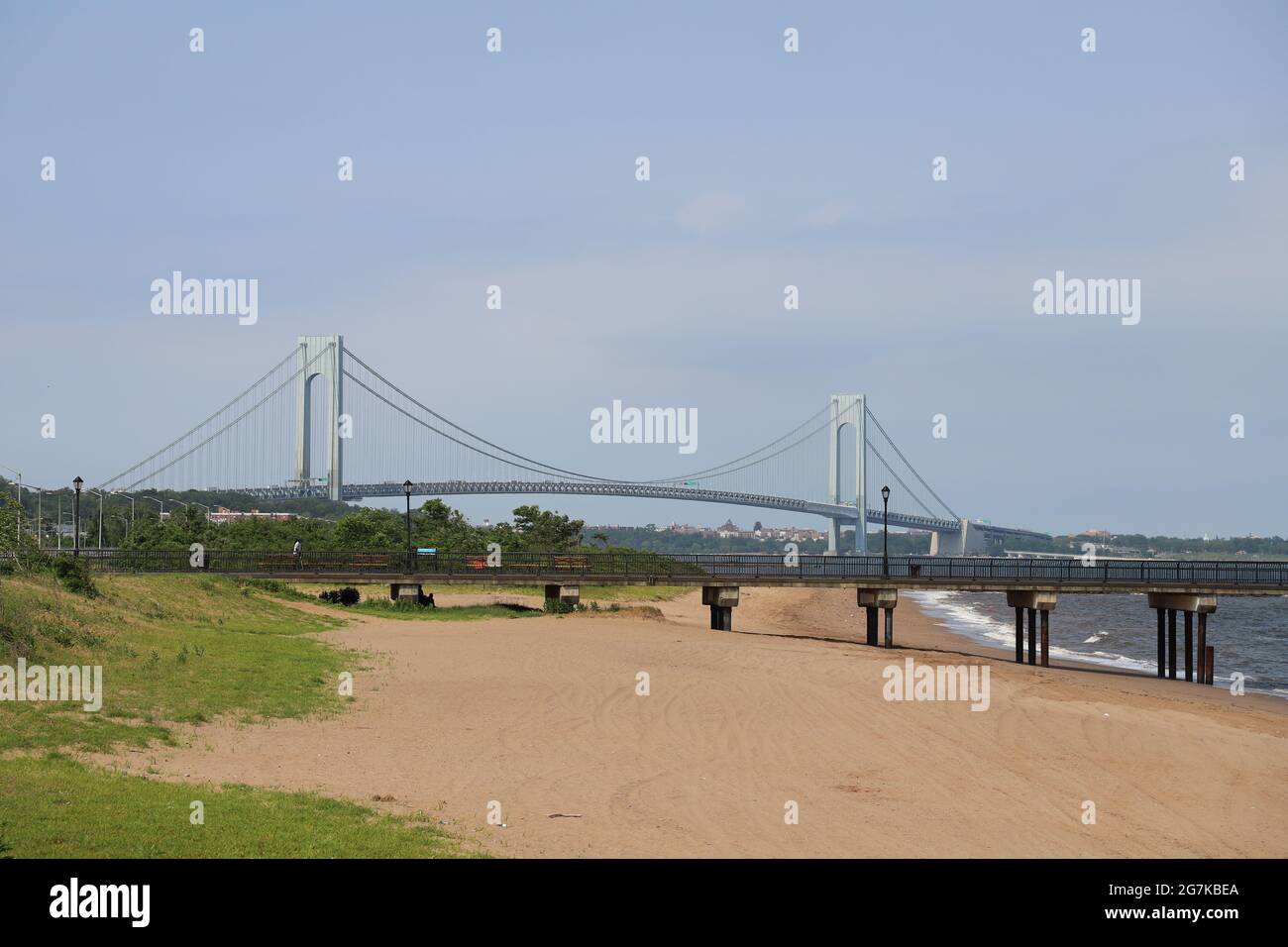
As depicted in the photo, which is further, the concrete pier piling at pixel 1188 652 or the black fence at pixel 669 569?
the black fence at pixel 669 569

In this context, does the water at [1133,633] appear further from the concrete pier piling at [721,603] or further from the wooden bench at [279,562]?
the wooden bench at [279,562]

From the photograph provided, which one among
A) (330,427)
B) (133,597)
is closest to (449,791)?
(133,597)

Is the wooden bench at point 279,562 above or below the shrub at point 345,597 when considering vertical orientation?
above

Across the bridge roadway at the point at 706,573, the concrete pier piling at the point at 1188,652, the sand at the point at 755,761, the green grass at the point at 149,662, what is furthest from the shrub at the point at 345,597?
the concrete pier piling at the point at 1188,652

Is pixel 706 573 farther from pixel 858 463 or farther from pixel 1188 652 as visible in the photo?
pixel 858 463

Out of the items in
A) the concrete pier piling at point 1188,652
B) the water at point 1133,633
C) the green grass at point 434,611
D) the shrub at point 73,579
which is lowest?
the water at point 1133,633

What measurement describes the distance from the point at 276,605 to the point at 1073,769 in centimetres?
2595

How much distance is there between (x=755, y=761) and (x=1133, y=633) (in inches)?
1881

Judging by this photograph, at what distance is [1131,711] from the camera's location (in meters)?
24.2

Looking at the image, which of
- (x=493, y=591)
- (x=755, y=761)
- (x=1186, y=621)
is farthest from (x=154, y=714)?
(x=493, y=591)

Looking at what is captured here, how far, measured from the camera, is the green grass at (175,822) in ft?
30.8

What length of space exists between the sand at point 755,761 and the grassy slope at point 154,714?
849 millimetres

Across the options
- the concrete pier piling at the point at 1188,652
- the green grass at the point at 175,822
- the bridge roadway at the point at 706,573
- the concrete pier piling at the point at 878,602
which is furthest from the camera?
the bridge roadway at the point at 706,573
